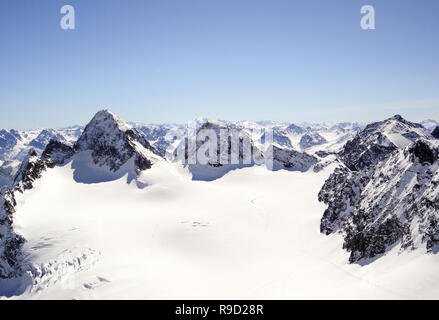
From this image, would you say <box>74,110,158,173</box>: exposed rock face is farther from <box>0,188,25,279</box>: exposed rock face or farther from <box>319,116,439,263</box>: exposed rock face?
<box>319,116,439,263</box>: exposed rock face

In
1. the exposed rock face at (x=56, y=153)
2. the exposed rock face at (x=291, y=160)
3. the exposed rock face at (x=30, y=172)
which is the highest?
the exposed rock face at (x=56, y=153)

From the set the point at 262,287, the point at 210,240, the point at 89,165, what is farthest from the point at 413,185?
the point at 89,165

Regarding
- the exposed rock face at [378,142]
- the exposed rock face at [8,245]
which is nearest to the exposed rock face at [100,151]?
the exposed rock face at [8,245]

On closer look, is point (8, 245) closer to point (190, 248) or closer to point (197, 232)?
point (190, 248)

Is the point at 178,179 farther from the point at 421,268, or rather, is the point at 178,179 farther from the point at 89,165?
the point at 421,268

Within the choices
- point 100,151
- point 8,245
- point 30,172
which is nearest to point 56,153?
point 100,151

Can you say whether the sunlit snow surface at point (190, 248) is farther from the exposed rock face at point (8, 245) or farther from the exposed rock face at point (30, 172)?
the exposed rock face at point (30, 172)
